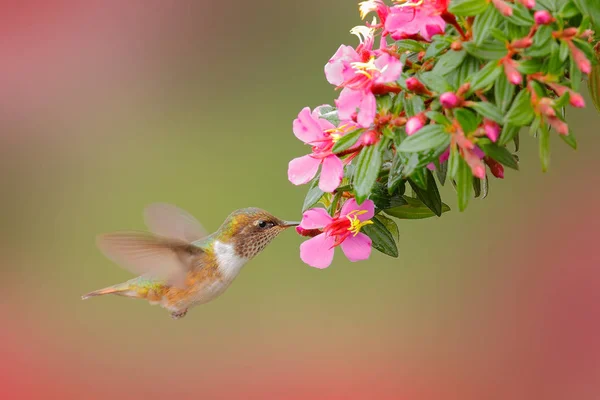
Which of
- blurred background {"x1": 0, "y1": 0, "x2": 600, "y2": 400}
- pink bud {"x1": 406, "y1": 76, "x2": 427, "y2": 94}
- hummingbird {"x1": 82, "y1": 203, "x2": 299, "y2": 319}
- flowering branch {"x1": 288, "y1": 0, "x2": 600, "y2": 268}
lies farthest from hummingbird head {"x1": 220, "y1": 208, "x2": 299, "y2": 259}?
blurred background {"x1": 0, "y1": 0, "x2": 600, "y2": 400}

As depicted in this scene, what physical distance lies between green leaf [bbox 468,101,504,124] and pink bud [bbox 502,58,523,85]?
5 cm

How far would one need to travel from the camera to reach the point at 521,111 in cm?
105

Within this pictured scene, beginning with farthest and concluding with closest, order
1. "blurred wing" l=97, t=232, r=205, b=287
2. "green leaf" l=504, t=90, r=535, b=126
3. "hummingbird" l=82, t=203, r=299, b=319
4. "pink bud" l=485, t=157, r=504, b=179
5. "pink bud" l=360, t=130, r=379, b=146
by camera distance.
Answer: "hummingbird" l=82, t=203, r=299, b=319 → "blurred wing" l=97, t=232, r=205, b=287 → "pink bud" l=485, t=157, r=504, b=179 → "pink bud" l=360, t=130, r=379, b=146 → "green leaf" l=504, t=90, r=535, b=126

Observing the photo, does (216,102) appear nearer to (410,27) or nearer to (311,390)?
(311,390)

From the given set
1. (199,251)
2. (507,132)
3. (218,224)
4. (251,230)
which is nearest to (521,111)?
(507,132)

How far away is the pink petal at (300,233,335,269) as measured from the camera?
131 centimetres

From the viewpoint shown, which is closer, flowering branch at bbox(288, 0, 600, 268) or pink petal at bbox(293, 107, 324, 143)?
flowering branch at bbox(288, 0, 600, 268)

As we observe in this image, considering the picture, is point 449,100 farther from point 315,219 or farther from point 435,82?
point 315,219

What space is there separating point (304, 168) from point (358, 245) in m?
0.17

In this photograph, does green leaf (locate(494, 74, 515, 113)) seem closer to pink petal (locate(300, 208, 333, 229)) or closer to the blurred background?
pink petal (locate(300, 208, 333, 229))

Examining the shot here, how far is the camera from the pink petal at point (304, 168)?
4.09 feet

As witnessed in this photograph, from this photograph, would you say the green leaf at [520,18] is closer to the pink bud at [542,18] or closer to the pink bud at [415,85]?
the pink bud at [542,18]

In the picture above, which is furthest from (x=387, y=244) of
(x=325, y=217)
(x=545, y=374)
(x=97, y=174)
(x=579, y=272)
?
(x=97, y=174)

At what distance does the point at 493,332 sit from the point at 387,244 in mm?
3234
